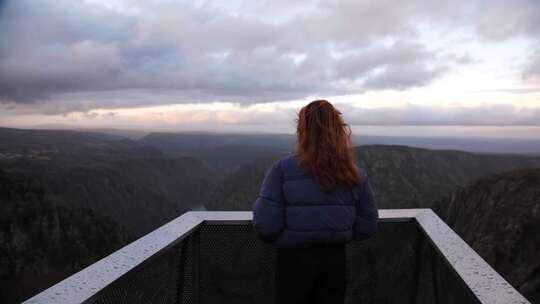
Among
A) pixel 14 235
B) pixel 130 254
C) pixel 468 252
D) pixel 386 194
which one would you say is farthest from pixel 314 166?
pixel 386 194

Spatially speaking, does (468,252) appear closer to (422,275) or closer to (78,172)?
(422,275)

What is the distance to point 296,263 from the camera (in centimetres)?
307

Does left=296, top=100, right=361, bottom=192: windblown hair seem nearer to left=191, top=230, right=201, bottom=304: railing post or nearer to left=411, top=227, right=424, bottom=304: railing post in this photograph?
left=411, top=227, right=424, bottom=304: railing post

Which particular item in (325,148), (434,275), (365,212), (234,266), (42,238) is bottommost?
(42,238)

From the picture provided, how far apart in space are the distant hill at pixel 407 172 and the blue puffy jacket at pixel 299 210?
135358 millimetres

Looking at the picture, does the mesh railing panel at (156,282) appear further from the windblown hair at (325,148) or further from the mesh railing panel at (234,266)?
the windblown hair at (325,148)

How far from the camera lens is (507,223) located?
118 ft

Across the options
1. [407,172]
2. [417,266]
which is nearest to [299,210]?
[417,266]

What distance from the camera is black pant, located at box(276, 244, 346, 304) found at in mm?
3064

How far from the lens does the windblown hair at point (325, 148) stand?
116 inches

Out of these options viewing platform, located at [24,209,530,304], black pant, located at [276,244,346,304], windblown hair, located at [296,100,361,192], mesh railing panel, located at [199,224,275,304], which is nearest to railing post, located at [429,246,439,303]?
viewing platform, located at [24,209,530,304]

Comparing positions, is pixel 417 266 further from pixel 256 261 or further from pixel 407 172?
pixel 407 172

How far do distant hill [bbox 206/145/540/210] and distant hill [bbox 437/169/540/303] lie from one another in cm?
8066

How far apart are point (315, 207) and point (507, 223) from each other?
38.7 metres
